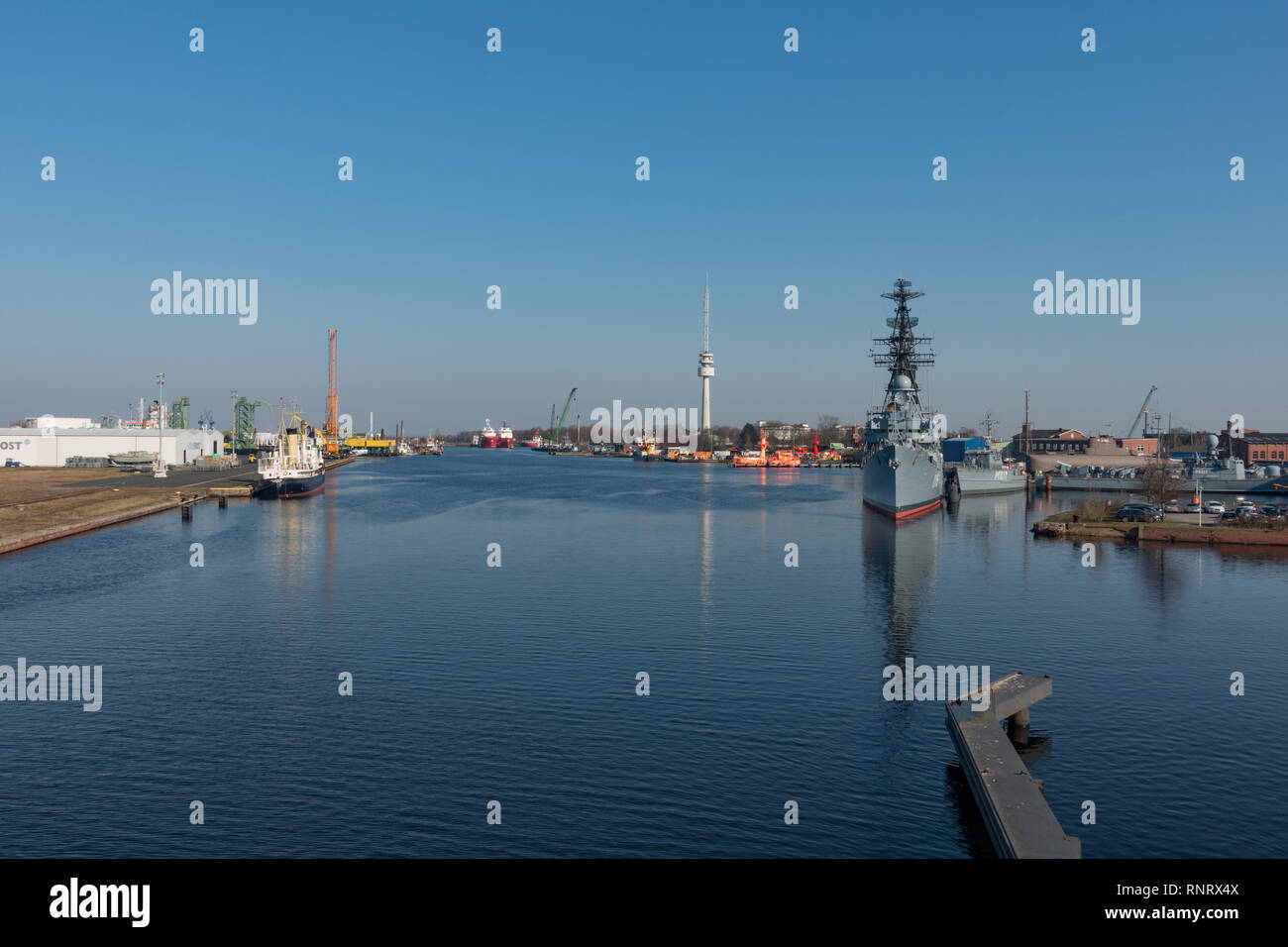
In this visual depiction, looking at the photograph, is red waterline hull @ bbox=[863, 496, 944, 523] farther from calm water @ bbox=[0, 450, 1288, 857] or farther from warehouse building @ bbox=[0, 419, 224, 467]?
warehouse building @ bbox=[0, 419, 224, 467]

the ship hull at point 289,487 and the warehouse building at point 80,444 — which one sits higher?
→ the warehouse building at point 80,444

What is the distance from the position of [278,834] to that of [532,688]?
1087 cm

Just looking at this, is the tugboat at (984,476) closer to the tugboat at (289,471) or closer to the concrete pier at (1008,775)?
the tugboat at (289,471)

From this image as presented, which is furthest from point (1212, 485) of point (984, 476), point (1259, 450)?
point (1259, 450)

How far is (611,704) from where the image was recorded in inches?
1040

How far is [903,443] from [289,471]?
244 feet

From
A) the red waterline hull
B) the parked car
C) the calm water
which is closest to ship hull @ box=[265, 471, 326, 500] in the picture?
the calm water

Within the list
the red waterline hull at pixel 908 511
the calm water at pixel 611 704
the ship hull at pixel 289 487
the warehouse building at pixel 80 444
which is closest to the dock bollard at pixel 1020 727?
the calm water at pixel 611 704

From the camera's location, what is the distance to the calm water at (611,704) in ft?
60.4

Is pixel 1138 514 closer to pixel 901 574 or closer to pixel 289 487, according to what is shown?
pixel 901 574
